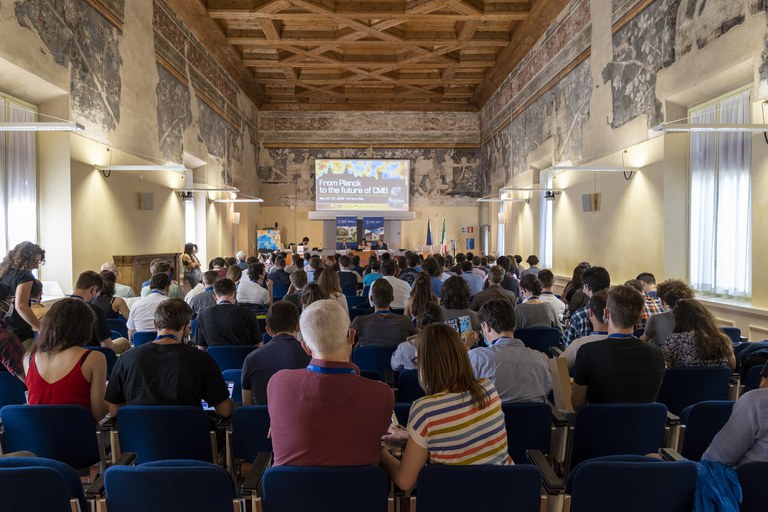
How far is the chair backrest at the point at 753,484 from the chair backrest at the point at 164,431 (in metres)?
2.34

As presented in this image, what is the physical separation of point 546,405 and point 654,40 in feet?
24.8

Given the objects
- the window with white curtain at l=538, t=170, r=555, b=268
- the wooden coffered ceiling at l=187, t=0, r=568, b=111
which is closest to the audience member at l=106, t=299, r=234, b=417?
the wooden coffered ceiling at l=187, t=0, r=568, b=111

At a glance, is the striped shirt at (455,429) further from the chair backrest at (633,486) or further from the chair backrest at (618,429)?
the chair backrest at (618,429)

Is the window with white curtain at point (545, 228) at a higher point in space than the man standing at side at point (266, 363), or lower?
higher

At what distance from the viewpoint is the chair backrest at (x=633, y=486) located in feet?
6.64

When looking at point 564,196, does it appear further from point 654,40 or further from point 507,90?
point 507,90

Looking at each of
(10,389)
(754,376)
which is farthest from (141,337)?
(754,376)

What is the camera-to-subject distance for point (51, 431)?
2.90 meters

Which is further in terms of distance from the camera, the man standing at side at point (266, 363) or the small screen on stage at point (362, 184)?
the small screen on stage at point (362, 184)

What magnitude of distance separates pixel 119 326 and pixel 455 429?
4.97m

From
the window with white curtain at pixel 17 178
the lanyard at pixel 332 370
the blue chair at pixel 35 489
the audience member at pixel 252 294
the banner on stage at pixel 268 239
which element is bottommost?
the blue chair at pixel 35 489

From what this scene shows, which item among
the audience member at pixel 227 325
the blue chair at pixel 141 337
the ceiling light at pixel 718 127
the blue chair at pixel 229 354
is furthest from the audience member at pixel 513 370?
the ceiling light at pixel 718 127

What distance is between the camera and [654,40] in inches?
336

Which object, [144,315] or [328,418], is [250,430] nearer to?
[328,418]
